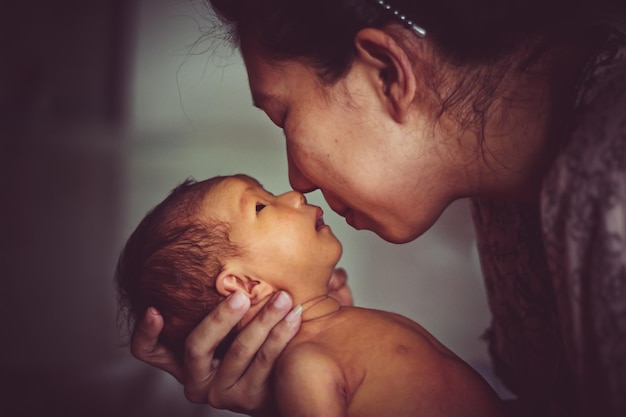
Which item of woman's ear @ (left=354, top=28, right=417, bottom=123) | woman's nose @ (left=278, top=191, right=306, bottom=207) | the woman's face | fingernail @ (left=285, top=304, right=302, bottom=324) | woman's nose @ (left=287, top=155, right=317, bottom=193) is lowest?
fingernail @ (left=285, top=304, right=302, bottom=324)

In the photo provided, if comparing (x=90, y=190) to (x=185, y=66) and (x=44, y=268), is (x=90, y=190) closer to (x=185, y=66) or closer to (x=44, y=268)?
(x=44, y=268)

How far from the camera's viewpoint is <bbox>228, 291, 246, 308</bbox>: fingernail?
32.8 inches

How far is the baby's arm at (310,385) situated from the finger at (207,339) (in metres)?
0.09

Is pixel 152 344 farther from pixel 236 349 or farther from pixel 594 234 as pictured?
pixel 594 234

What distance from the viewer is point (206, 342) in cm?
86

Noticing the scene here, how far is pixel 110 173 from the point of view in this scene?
1885mm

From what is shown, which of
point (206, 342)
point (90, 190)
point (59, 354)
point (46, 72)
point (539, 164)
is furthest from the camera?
point (90, 190)

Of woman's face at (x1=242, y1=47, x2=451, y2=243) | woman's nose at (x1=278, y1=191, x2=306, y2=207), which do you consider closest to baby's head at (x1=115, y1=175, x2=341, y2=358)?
woman's nose at (x1=278, y1=191, x2=306, y2=207)

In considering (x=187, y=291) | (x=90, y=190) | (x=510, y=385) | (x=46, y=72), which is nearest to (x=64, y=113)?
(x=46, y=72)

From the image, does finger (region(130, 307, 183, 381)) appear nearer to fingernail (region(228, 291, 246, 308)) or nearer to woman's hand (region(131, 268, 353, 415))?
woman's hand (region(131, 268, 353, 415))

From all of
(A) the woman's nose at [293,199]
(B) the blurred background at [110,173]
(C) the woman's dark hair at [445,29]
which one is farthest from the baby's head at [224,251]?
(B) the blurred background at [110,173]

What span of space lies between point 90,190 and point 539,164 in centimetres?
147

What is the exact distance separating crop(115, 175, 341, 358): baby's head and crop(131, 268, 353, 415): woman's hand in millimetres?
35

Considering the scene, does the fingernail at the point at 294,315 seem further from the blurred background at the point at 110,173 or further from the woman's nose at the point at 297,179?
the blurred background at the point at 110,173
